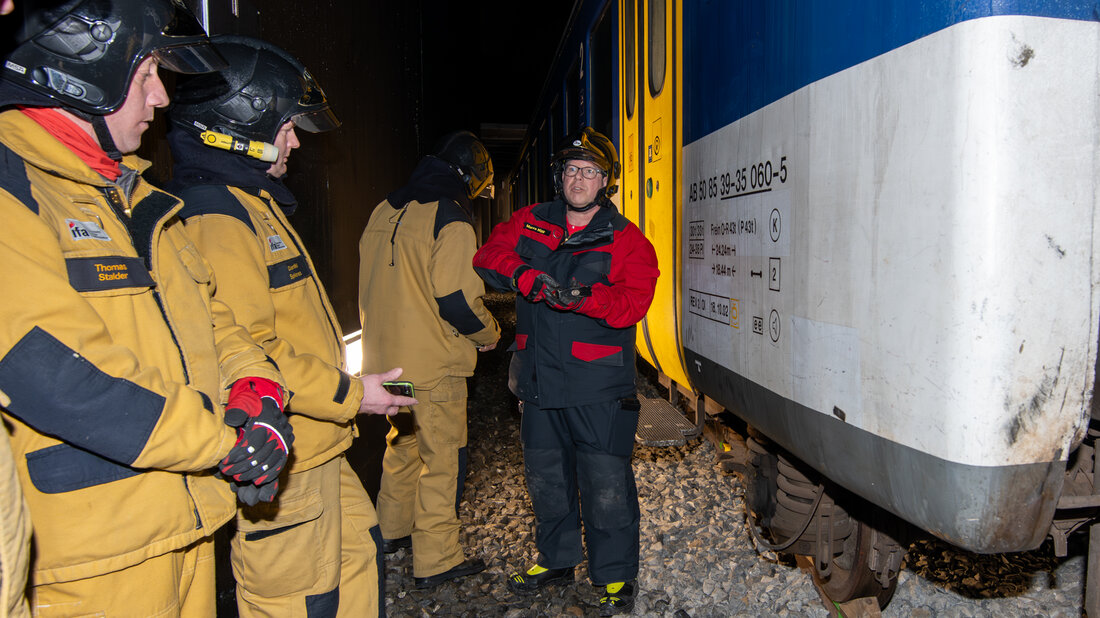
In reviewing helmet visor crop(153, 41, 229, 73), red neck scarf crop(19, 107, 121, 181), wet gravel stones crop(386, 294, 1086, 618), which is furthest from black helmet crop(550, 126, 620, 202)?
red neck scarf crop(19, 107, 121, 181)

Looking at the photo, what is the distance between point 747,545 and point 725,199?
1.98 m

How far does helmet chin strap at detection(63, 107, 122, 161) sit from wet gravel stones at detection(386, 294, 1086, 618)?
7.69 ft

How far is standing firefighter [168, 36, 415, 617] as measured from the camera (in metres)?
1.81

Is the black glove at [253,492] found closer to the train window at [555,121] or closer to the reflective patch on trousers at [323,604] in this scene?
the reflective patch on trousers at [323,604]

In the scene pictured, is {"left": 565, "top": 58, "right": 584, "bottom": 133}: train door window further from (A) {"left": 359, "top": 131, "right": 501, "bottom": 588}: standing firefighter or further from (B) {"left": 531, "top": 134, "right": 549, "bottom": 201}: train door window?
(A) {"left": 359, "top": 131, "right": 501, "bottom": 588}: standing firefighter

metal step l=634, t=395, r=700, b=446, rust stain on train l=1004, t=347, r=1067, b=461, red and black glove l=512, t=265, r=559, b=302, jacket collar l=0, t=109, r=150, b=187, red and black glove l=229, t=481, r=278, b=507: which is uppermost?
jacket collar l=0, t=109, r=150, b=187

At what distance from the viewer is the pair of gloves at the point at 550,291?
2.69 m

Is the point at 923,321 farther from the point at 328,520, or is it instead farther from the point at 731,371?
the point at 328,520

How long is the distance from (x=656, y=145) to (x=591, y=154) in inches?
24.0

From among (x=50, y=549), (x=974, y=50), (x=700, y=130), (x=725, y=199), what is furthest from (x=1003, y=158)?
(x=50, y=549)

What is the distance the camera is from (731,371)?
234cm

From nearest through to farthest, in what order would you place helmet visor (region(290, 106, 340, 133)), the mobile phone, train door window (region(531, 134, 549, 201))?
the mobile phone → helmet visor (region(290, 106, 340, 133)) → train door window (region(531, 134, 549, 201))

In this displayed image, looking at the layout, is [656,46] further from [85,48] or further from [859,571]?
[85,48]

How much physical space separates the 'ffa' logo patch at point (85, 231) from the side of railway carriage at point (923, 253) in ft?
5.16
